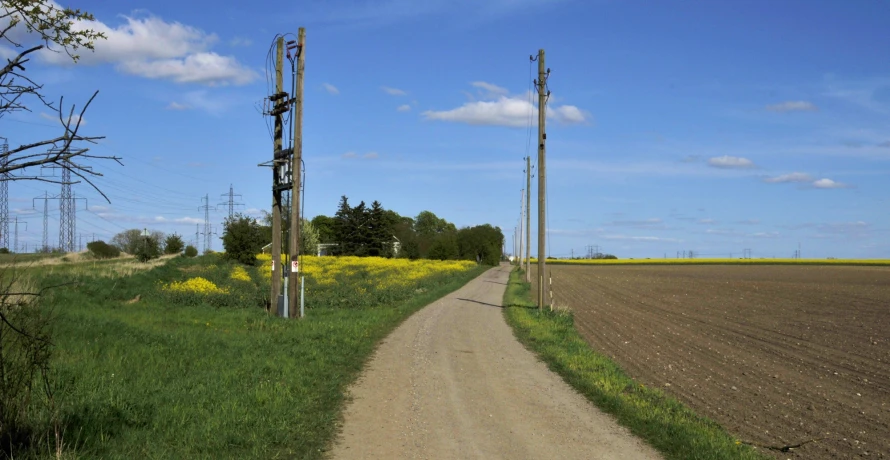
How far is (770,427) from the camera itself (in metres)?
9.55

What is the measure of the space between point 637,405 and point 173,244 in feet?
245

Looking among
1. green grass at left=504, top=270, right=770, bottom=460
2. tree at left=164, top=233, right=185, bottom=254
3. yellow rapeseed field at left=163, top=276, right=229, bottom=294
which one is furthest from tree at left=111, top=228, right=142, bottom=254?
green grass at left=504, top=270, right=770, bottom=460

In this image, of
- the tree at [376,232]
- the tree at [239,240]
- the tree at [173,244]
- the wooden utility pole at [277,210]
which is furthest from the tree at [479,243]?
the wooden utility pole at [277,210]

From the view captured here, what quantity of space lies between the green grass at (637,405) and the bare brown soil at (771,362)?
0.59 meters

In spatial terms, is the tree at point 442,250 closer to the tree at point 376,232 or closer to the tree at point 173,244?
the tree at point 376,232

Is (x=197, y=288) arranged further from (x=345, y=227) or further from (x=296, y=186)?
(x=345, y=227)

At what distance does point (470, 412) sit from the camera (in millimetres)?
9016

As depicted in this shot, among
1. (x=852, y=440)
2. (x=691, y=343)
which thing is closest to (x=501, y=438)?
(x=852, y=440)

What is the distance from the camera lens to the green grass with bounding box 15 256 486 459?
6996mm

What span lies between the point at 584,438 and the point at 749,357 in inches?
405

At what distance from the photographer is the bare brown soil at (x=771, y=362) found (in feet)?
31.2

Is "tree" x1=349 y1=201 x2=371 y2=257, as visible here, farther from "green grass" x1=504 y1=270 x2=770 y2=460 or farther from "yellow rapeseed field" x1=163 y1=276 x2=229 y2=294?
"green grass" x1=504 y1=270 x2=770 y2=460

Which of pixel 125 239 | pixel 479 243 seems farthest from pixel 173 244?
pixel 479 243

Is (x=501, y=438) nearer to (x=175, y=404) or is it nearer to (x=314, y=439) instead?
(x=314, y=439)
